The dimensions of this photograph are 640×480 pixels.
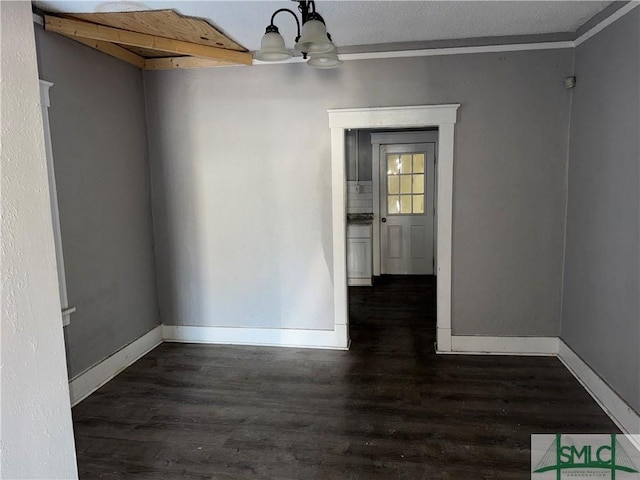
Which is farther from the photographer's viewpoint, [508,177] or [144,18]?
[508,177]

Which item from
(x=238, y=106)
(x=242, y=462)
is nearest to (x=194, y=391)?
(x=242, y=462)

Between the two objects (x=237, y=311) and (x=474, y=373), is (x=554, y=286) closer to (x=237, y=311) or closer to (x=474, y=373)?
(x=474, y=373)

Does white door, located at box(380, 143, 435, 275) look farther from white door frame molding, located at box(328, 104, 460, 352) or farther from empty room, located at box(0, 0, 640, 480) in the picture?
white door frame molding, located at box(328, 104, 460, 352)

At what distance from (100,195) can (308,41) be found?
2.20 meters

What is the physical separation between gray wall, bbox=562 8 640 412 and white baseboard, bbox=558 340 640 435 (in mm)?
61

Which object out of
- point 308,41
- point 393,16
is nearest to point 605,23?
point 393,16

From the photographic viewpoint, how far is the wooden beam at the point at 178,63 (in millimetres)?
3809

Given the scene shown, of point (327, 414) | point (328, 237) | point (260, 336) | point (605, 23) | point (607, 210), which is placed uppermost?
Result: point (605, 23)

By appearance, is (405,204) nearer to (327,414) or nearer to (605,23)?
(605,23)

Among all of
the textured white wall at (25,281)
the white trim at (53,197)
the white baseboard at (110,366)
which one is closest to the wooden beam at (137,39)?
the white trim at (53,197)

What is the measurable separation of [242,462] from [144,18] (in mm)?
2804

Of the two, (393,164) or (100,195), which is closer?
(100,195)

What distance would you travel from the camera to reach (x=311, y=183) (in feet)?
12.6

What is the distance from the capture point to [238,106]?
3857 millimetres
